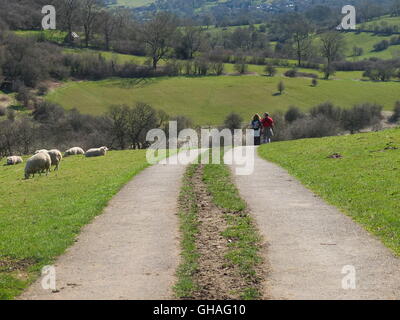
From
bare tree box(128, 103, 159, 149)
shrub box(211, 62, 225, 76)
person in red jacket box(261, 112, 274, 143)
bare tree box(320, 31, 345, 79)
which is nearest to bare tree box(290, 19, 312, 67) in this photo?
bare tree box(320, 31, 345, 79)

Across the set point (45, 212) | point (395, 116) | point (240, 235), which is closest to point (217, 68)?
point (395, 116)

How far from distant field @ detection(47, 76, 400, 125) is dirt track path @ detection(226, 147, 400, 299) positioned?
8928cm

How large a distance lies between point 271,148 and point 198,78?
4092 inches

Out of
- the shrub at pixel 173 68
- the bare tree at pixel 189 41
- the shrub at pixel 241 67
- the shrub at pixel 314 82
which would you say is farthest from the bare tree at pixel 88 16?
the shrub at pixel 314 82

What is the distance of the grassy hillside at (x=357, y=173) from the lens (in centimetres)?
1563

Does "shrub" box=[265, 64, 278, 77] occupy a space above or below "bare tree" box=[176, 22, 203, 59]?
below

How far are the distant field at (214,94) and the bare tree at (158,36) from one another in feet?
44.4

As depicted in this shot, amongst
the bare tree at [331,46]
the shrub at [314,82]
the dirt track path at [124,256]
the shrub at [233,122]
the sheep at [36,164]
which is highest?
the bare tree at [331,46]

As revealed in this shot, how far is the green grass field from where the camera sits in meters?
12.4

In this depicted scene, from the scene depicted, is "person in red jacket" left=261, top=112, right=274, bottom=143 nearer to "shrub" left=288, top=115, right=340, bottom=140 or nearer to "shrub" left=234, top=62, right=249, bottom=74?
"shrub" left=288, top=115, right=340, bottom=140

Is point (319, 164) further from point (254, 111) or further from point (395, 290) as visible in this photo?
point (254, 111)

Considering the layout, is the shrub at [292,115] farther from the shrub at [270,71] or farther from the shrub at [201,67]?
the shrub at [270,71]

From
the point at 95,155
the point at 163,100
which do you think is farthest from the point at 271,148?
the point at 163,100
